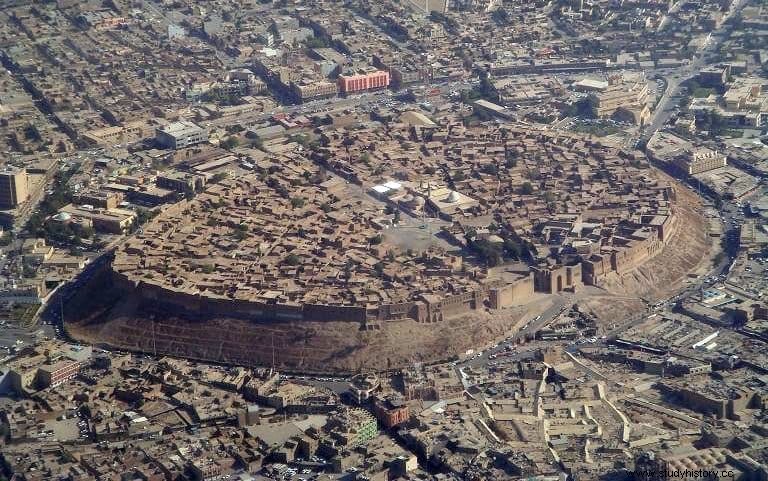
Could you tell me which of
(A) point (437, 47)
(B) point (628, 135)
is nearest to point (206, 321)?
(B) point (628, 135)

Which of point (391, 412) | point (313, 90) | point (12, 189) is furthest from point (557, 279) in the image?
point (313, 90)

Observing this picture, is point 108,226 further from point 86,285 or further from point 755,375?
point 755,375

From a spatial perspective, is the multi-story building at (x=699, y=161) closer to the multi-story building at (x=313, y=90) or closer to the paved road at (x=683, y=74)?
the paved road at (x=683, y=74)

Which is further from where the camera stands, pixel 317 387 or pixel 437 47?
pixel 437 47

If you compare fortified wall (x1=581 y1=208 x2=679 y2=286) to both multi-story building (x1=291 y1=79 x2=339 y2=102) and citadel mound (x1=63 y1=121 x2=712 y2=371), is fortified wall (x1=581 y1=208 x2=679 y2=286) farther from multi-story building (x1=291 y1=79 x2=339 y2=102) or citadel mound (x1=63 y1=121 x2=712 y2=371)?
multi-story building (x1=291 y1=79 x2=339 y2=102)

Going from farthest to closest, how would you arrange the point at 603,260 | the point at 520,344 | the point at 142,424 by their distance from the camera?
the point at 603,260, the point at 520,344, the point at 142,424

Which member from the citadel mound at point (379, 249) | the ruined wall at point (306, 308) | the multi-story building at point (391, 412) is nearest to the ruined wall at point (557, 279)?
the citadel mound at point (379, 249)

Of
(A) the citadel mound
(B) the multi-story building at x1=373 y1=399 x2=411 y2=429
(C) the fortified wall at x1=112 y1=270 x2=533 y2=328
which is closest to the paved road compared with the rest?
(A) the citadel mound
